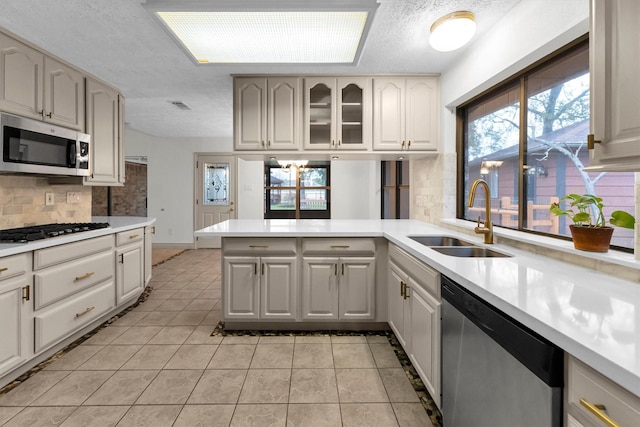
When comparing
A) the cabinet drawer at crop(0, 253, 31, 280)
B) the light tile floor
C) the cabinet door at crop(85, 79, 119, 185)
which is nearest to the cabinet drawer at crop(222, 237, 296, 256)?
the light tile floor

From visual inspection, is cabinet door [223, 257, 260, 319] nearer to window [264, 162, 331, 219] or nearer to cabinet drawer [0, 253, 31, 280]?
cabinet drawer [0, 253, 31, 280]

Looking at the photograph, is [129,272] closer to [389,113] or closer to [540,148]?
[389,113]

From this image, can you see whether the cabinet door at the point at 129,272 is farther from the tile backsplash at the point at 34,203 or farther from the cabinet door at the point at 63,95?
the cabinet door at the point at 63,95

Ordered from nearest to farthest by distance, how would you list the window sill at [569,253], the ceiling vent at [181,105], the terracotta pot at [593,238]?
the window sill at [569,253] → the terracotta pot at [593,238] → the ceiling vent at [181,105]

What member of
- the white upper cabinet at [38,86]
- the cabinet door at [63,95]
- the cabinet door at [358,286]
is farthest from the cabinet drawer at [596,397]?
the cabinet door at [63,95]

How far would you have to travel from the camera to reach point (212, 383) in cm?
190

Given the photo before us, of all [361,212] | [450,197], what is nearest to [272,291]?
[450,197]

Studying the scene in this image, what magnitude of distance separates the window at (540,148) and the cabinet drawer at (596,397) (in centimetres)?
104

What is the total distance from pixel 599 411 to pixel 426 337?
3.40ft

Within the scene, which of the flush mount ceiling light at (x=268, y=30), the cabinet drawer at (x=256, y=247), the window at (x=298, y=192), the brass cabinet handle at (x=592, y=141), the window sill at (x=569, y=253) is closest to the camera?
the brass cabinet handle at (x=592, y=141)

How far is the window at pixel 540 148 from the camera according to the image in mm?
1599

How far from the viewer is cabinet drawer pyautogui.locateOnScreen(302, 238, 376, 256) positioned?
258cm

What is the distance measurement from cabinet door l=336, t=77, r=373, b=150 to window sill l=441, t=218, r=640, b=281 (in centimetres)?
148

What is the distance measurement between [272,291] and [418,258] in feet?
4.31
